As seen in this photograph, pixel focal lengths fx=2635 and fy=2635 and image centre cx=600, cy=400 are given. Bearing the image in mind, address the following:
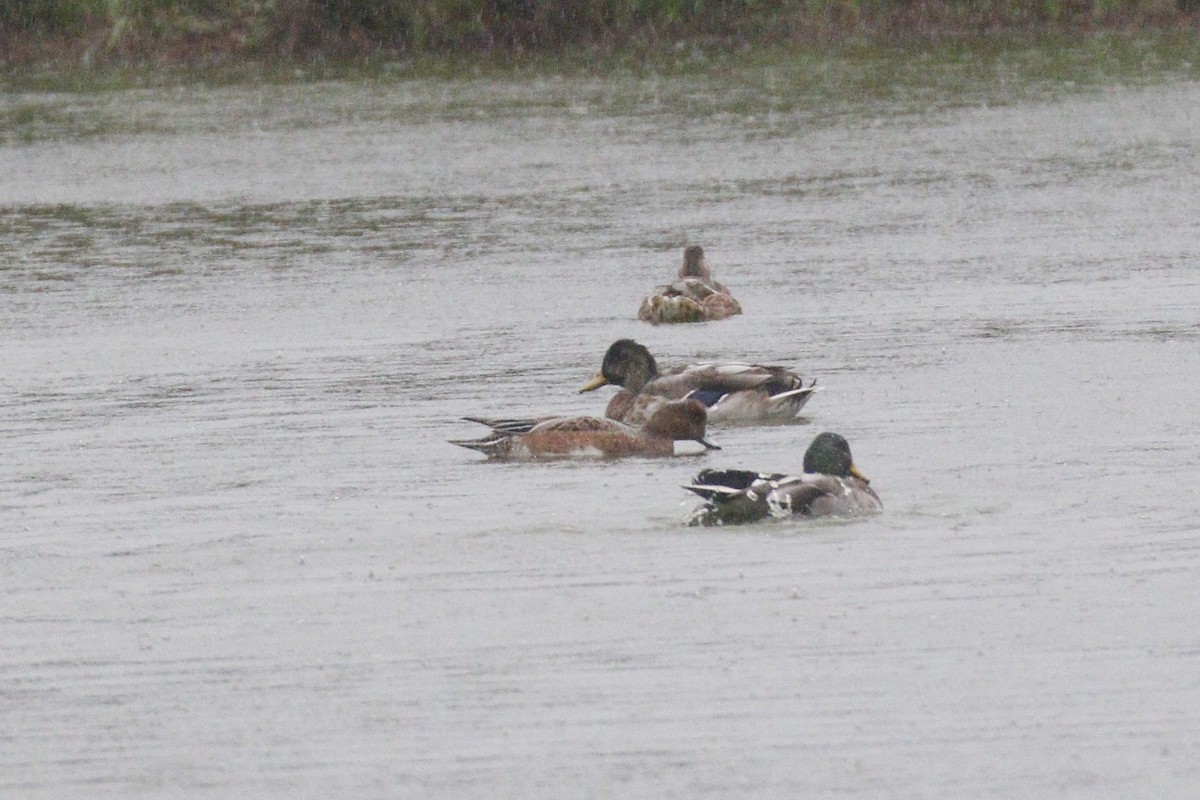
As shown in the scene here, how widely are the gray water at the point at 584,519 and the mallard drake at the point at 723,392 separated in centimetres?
21

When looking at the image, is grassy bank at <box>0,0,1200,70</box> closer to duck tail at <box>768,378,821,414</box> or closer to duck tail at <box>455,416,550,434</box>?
duck tail at <box>768,378,821,414</box>

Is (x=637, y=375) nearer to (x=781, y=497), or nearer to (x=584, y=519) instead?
(x=584, y=519)

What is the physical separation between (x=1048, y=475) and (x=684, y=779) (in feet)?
13.7

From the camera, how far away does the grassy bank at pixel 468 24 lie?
47.2 m

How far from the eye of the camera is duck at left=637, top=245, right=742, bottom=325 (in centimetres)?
1705

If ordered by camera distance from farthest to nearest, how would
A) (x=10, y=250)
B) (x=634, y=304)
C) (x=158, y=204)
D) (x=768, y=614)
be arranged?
(x=158, y=204) < (x=10, y=250) < (x=634, y=304) < (x=768, y=614)

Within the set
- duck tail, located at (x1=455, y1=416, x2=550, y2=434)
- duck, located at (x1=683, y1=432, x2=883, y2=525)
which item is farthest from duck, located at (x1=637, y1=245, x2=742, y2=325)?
duck, located at (x1=683, y1=432, x2=883, y2=525)

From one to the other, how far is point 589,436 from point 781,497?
73.4 inches

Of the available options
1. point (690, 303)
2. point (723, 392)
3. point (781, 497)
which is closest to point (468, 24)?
point (690, 303)

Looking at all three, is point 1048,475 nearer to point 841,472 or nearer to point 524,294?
point 841,472

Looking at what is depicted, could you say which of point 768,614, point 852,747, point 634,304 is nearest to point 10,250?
point 634,304

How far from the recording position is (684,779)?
23.1 ft

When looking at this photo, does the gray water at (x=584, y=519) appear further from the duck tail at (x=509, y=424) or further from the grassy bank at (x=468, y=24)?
the grassy bank at (x=468, y=24)

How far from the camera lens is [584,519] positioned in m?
10.4
